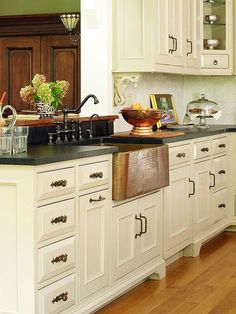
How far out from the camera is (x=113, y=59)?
18.7 ft

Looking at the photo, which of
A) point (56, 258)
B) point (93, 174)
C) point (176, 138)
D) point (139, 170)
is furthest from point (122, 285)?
point (176, 138)

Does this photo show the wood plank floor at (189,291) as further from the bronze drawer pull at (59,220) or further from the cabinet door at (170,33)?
the cabinet door at (170,33)

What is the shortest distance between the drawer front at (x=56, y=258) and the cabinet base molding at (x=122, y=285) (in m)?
0.31

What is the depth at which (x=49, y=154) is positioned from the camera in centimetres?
380

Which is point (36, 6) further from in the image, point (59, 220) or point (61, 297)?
point (61, 297)

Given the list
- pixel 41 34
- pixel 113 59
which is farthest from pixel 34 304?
pixel 41 34

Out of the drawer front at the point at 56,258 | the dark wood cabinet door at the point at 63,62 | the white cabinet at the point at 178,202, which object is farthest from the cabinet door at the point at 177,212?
the dark wood cabinet door at the point at 63,62

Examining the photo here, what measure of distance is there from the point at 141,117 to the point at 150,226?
2.74 ft

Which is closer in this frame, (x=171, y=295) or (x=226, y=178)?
(x=171, y=295)

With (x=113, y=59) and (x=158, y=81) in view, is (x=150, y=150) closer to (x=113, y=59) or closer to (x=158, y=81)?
(x=113, y=59)

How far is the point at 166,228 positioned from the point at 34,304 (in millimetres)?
1916

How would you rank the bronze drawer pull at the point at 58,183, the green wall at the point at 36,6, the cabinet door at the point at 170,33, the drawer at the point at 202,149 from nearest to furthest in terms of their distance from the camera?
the bronze drawer pull at the point at 58,183 < the cabinet door at the point at 170,33 < the drawer at the point at 202,149 < the green wall at the point at 36,6

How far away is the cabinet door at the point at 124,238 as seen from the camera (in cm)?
447

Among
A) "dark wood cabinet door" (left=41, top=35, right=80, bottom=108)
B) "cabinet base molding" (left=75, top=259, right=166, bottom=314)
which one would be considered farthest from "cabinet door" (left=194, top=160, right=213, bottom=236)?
"dark wood cabinet door" (left=41, top=35, right=80, bottom=108)
